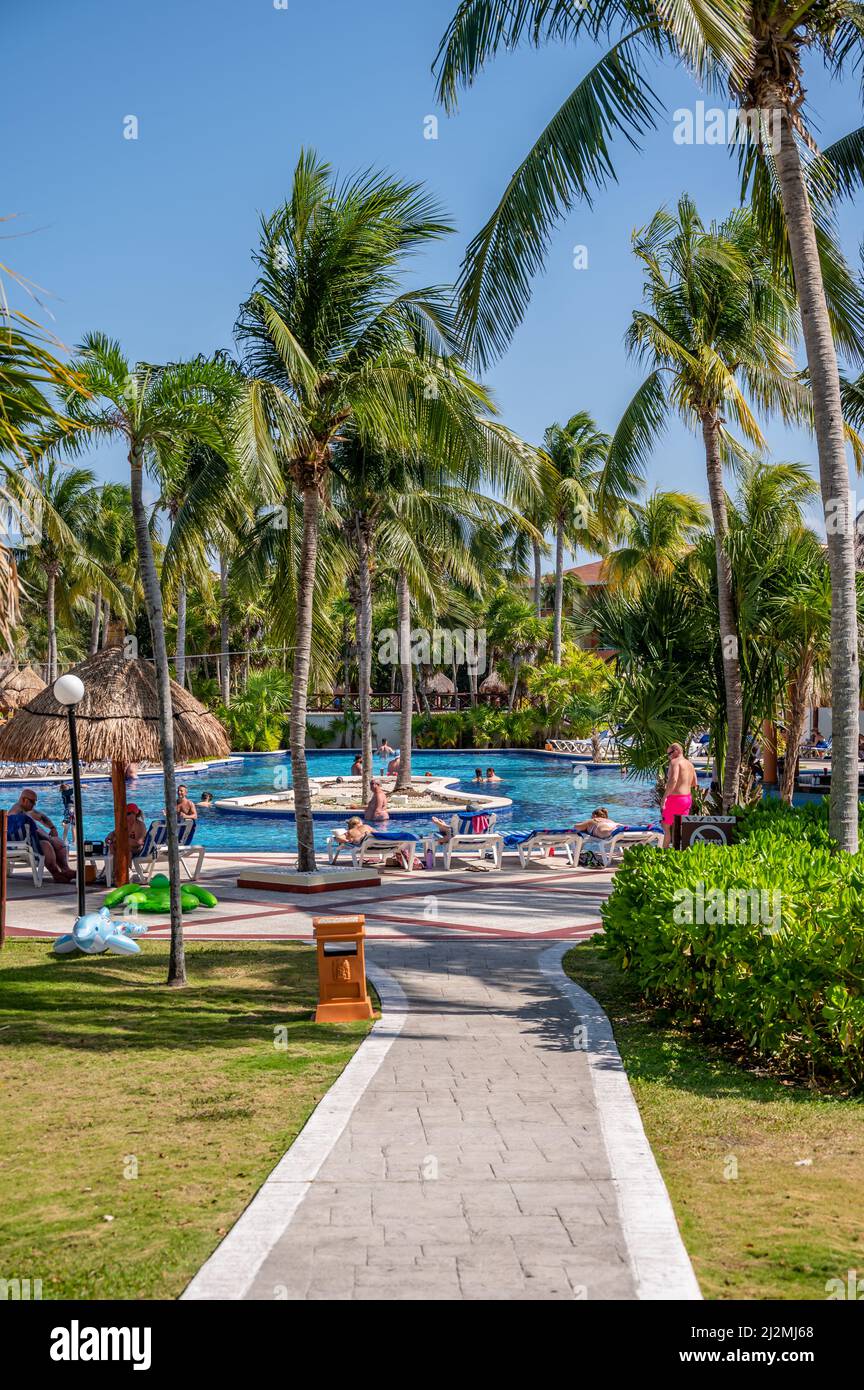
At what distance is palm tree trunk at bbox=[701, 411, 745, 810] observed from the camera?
15594mm

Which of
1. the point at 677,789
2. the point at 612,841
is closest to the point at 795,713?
the point at 612,841

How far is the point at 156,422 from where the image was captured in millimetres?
9734

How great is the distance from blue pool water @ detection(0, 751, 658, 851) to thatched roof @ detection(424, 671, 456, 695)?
39.9 feet

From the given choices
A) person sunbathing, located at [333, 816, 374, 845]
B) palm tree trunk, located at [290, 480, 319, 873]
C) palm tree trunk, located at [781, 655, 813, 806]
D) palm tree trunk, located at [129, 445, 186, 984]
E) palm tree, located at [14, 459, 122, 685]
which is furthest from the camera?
palm tree, located at [14, 459, 122, 685]

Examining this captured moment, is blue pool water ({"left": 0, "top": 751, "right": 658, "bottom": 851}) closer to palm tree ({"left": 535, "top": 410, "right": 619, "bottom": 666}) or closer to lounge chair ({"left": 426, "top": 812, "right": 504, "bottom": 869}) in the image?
lounge chair ({"left": 426, "top": 812, "right": 504, "bottom": 869})

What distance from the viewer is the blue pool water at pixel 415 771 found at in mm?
25969

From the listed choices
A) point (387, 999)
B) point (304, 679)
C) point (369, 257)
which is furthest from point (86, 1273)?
point (369, 257)

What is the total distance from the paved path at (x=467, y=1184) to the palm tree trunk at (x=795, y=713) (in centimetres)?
947

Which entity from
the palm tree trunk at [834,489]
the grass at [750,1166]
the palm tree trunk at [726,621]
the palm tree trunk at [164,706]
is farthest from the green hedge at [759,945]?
the palm tree trunk at [726,621]

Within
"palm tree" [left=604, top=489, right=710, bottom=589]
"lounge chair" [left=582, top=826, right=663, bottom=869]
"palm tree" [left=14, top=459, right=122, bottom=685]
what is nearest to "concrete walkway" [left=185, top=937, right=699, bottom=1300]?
"lounge chair" [left=582, top=826, right=663, bottom=869]

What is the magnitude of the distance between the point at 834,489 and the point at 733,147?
384 cm

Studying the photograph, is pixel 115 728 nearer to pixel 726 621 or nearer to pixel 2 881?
pixel 2 881

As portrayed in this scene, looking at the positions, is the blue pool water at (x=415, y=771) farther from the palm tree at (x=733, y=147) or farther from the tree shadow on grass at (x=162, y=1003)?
the palm tree at (x=733, y=147)
